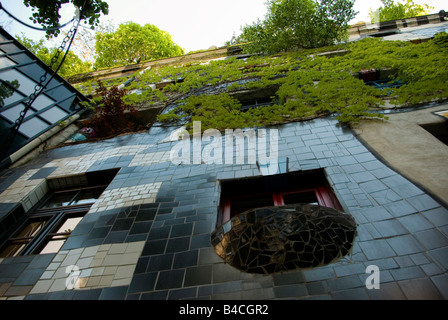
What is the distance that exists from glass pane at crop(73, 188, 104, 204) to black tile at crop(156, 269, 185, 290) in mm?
3294

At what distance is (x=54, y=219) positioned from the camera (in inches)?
198

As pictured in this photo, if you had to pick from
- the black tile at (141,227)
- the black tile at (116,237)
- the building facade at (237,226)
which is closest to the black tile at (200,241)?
the building facade at (237,226)

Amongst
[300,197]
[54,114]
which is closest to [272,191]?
[300,197]

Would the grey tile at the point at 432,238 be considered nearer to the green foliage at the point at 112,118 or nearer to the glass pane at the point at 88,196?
the glass pane at the point at 88,196

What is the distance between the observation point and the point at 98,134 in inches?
319

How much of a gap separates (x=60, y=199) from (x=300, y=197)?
5.68 metres

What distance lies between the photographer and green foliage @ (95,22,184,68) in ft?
93.4

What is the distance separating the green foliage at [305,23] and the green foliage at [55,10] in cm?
957

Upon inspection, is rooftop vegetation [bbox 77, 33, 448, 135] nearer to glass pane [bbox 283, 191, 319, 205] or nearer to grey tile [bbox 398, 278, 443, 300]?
glass pane [bbox 283, 191, 319, 205]

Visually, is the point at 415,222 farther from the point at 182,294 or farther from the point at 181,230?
the point at 181,230

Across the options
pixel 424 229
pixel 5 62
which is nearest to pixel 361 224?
pixel 424 229

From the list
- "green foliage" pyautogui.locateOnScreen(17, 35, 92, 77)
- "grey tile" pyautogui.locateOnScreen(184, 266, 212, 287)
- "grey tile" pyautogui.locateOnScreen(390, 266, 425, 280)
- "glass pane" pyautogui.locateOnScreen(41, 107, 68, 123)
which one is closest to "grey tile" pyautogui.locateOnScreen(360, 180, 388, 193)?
"grey tile" pyautogui.locateOnScreen(390, 266, 425, 280)

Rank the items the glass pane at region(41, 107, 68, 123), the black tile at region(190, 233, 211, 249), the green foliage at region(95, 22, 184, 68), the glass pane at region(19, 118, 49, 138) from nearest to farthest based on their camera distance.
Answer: the black tile at region(190, 233, 211, 249) < the glass pane at region(19, 118, 49, 138) < the glass pane at region(41, 107, 68, 123) < the green foliage at region(95, 22, 184, 68)
